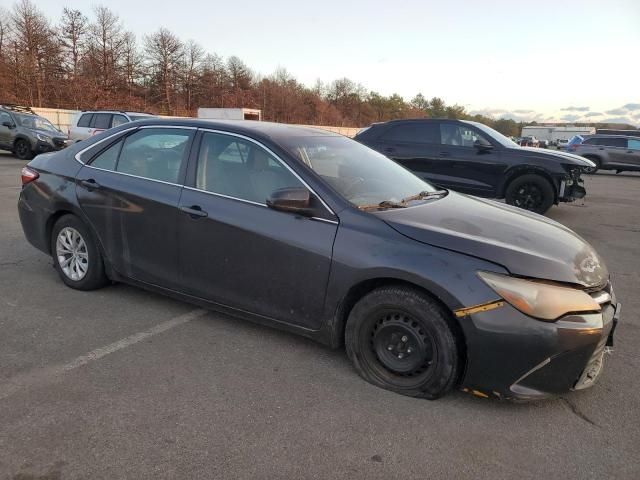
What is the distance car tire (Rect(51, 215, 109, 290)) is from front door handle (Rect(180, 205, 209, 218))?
115 centimetres

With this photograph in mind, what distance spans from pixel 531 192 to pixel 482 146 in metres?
1.22

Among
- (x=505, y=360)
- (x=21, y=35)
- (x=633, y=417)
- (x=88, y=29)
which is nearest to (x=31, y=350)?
(x=505, y=360)

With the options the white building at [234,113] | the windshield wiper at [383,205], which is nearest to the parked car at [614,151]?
the windshield wiper at [383,205]

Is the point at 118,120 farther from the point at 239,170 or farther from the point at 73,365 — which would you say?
the point at 73,365

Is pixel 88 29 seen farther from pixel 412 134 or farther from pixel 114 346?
pixel 114 346

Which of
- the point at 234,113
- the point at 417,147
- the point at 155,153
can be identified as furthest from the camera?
the point at 234,113

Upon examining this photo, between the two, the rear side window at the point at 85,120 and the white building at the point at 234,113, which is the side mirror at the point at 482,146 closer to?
the rear side window at the point at 85,120

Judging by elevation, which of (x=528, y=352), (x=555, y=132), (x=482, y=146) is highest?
(x=555, y=132)

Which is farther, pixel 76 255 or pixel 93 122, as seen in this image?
pixel 93 122

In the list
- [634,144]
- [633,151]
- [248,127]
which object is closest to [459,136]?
[248,127]

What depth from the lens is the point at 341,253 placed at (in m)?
3.10

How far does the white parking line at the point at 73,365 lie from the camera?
9.72 ft

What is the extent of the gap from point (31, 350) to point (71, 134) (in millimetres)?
15522

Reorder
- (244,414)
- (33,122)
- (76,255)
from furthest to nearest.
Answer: (33,122)
(76,255)
(244,414)
